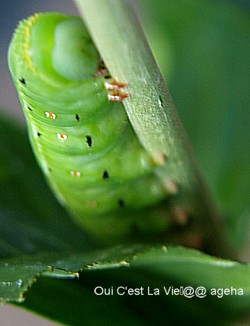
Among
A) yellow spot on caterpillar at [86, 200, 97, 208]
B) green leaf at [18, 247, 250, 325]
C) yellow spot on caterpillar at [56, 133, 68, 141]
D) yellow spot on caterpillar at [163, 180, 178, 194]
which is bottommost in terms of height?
green leaf at [18, 247, 250, 325]

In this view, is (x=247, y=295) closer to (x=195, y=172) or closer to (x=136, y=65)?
(x=195, y=172)

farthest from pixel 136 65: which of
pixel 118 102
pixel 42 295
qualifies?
pixel 42 295

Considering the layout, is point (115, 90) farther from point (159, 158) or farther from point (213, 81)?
point (213, 81)

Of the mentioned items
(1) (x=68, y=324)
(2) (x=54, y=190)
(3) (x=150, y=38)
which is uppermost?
(3) (x=150, y=38)

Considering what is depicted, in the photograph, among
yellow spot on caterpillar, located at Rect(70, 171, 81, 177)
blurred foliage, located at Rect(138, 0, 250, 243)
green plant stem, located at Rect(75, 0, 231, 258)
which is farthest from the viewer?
blurred foliage, located at Rect(138, 0, 250, 243)

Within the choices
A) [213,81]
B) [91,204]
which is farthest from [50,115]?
[213,81]

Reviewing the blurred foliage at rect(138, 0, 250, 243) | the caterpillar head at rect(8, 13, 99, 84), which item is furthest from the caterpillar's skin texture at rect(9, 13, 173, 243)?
the blurred foliage at rect(138, 0, 250, 243)

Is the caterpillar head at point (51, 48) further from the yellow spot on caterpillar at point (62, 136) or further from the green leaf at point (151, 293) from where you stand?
the green leaf at point (151, 293)

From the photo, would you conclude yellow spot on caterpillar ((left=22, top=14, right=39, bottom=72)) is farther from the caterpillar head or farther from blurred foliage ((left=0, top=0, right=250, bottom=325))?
blurred foliage ((left=0, top=0, right=250, bottom=325))
